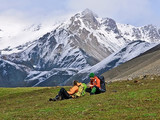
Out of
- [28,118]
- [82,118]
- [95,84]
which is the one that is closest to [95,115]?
[82,118]

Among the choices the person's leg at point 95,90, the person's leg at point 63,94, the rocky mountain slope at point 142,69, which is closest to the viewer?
the person's leg at point 63,94

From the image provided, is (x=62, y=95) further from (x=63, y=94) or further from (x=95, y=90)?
(x=95, y=90)

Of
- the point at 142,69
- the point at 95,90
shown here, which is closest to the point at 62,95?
the point at 95,90

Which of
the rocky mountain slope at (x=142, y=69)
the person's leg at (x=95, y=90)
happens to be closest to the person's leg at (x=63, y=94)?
the person's leg at (x=95, y=90)

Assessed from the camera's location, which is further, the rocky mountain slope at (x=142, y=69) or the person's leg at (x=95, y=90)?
the rocky mountain slope at (x=142, y=69)

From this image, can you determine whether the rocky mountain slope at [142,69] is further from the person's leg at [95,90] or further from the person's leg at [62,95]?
the person's leg at [62,95]

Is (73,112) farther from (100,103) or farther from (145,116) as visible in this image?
(145,116)

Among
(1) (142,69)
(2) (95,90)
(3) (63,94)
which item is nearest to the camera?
(3) (63,94)

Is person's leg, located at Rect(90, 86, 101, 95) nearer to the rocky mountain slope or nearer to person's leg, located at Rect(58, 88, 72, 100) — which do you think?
person's leg, located at Rect(58, 88, 72, 100)

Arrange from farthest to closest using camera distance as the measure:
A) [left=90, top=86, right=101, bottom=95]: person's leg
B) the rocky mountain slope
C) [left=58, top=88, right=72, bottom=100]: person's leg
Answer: the rocky mountain slope → [left=90, top=86, right=101, bottom=95]: person's leg → [left=58, top=88, right=72, bottom=100]: person's leg

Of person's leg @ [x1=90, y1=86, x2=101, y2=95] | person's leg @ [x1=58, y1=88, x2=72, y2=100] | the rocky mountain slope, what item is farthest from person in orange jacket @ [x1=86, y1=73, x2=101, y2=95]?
the rocky mountain slope

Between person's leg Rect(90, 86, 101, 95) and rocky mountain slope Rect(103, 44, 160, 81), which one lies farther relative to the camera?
rocky mountain slope Rect(103, 44, 160, 81)

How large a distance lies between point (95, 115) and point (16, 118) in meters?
5.64

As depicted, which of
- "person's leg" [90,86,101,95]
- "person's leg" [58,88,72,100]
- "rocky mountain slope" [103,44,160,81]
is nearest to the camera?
"person's leg" [58,88,72,100]
